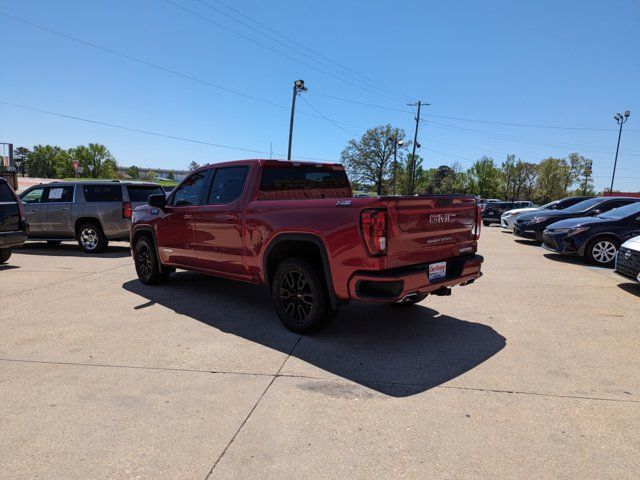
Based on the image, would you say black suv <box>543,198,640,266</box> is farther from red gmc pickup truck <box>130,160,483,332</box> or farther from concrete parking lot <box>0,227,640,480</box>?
red gmc pickup truck <box>130,160,483,332</box>

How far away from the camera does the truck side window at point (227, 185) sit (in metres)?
5.25

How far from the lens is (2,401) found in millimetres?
3109

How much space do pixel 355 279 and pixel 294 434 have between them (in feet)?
4.89

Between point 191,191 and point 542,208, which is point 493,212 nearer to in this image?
point 542,208

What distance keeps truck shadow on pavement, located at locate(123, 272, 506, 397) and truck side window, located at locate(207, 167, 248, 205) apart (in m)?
1.48

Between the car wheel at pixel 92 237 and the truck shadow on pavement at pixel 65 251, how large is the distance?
0.21 metres

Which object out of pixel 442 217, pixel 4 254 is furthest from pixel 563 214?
pixel 4 254

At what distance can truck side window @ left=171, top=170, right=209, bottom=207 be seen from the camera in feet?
19.1

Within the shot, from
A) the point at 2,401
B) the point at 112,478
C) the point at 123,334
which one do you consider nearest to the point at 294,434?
the point at 112,478

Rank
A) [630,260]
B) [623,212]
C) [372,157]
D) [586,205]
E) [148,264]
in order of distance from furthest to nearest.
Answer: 1. [372,157]
2. [586,205]
3. [623,212]
4. [148,264]
5. [630,260]

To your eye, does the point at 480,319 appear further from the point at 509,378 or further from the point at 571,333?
the point at 509,378

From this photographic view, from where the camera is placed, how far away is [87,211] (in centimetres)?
1055

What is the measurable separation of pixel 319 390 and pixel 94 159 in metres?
136

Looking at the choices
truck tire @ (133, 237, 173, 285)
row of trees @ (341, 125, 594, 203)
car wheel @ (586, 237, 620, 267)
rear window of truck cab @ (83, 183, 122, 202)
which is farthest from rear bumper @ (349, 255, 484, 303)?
row of trees @ (341, 125, 594, 203)
